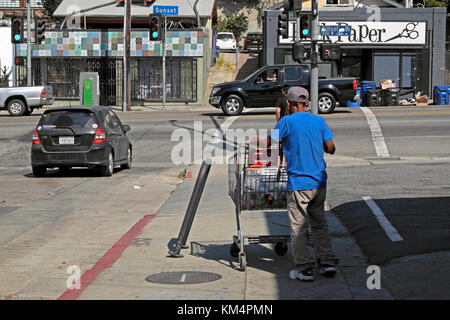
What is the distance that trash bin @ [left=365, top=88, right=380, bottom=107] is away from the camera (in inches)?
1565

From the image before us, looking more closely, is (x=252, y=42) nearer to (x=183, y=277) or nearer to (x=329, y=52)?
(x=329, y=52)

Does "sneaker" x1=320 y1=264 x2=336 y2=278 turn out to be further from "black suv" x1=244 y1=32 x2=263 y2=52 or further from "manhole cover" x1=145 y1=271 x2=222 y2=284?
"black suv" x1=244 y1=32 x2=263 y2=52

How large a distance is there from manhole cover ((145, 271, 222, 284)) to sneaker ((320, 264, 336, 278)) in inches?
42.7

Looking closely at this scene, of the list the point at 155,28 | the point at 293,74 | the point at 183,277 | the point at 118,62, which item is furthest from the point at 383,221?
the point at 118,62

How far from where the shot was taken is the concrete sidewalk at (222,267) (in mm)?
7344

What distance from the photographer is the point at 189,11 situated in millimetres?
52938

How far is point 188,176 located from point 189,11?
3506 cm

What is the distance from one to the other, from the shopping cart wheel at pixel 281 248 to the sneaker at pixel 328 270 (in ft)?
4.23

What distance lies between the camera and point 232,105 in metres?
31.8

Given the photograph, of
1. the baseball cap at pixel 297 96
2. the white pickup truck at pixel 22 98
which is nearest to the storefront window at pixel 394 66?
the white pickup truck at pixel 22 98

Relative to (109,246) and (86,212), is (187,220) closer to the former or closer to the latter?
(109,246)

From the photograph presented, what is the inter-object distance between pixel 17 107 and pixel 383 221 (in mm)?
27710
